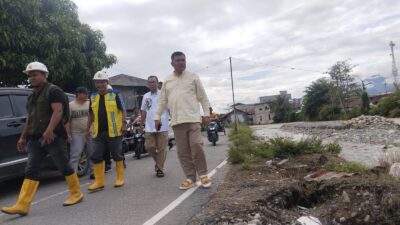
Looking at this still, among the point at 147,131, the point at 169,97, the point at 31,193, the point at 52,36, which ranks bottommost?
the point at 31,193

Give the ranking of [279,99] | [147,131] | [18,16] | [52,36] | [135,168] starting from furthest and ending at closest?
[279,99]
[52,36]
[18,16]
[135,168]
[147,131]

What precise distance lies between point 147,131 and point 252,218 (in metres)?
3.91

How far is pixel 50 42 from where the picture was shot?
11.5m

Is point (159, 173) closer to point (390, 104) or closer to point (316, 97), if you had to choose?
point (390, 104)

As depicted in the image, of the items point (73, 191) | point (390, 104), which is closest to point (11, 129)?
point (73, 191)

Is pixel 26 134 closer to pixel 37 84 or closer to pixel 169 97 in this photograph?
pixel 37 84

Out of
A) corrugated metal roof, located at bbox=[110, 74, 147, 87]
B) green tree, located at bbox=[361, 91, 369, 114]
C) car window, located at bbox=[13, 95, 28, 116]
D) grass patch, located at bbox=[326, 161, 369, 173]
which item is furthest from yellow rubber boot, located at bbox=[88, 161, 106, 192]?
green tree, located at bbox=[361, 91, 369, 114]

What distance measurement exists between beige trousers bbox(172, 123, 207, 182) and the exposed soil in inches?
17.8

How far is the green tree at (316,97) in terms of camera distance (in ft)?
236

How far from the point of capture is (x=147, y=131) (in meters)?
7.70

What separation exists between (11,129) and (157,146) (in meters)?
2.48

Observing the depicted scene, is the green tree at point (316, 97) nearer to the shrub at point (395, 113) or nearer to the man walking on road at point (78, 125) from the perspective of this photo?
the shrub at point (395, 113)

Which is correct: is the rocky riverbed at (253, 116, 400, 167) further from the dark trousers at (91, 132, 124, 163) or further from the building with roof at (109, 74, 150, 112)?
the building with roof at (109, 74, 150, 112)

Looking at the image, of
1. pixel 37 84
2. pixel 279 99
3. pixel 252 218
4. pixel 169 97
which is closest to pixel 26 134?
pixel 37 84
